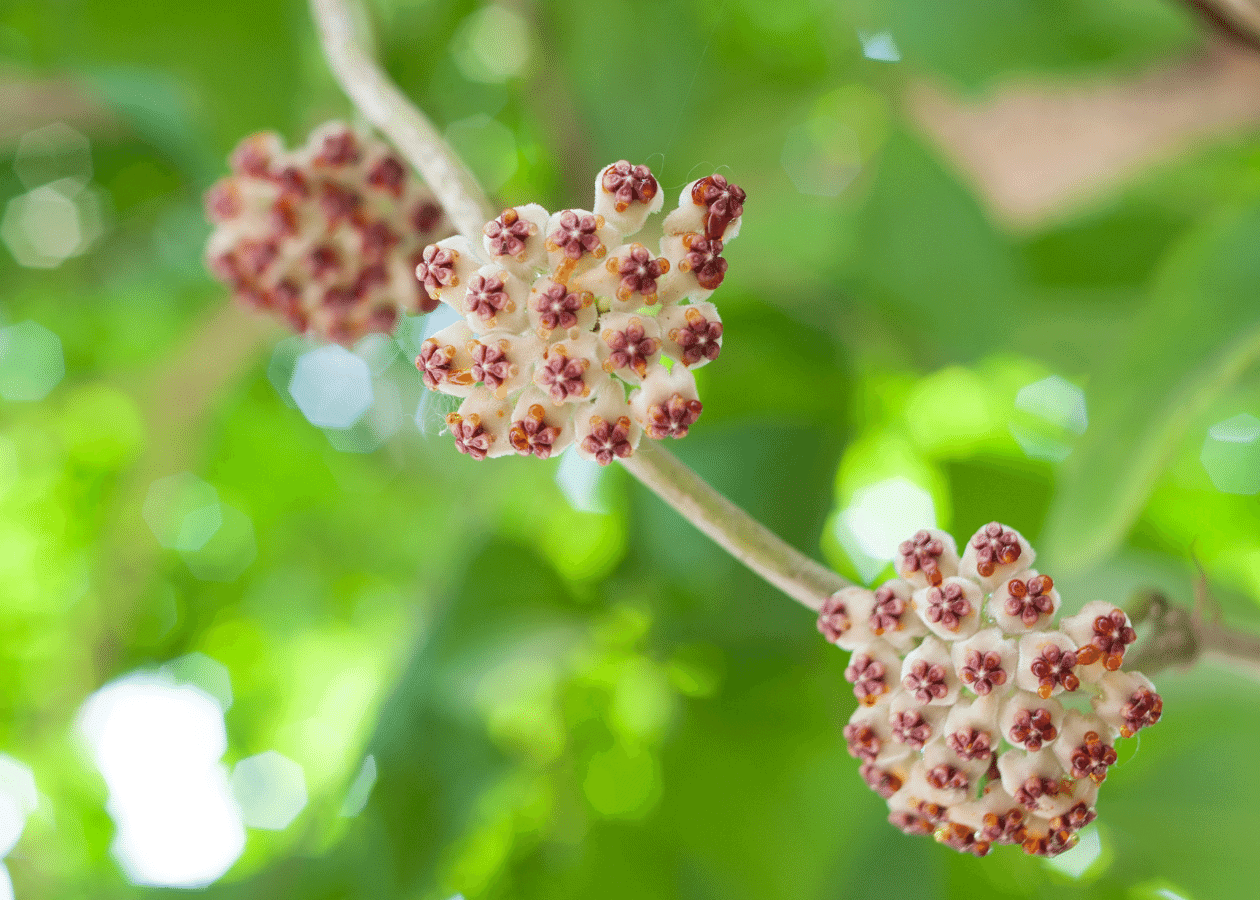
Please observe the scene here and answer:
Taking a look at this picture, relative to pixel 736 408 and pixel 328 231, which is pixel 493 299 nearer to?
pixel 328 231

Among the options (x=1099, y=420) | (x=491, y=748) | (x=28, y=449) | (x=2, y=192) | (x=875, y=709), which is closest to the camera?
(x=875, y=709)

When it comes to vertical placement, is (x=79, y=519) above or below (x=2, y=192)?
below

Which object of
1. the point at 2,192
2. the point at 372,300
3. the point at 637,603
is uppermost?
the point at 2,192

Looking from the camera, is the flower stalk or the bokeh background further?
the bokeh background

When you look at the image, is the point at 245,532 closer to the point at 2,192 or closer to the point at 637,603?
the point at 2,192

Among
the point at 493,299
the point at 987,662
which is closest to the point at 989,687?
the point at 987,662

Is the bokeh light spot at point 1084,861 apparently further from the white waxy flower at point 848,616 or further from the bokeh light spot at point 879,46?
the bokeh light spot at point 879,46

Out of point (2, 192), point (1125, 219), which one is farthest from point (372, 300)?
point (2, 192)

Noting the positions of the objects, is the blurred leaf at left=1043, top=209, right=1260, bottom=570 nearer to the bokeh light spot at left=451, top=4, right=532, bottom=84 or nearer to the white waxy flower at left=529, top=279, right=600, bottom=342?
the white waxy flower at left=529, top=279, right=600, bottom=342

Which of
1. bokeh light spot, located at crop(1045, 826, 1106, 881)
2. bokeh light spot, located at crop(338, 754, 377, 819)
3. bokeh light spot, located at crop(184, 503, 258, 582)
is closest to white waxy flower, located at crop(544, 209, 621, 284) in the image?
bokeh light spot, located at crop(1045, 826, 1106, 881)
